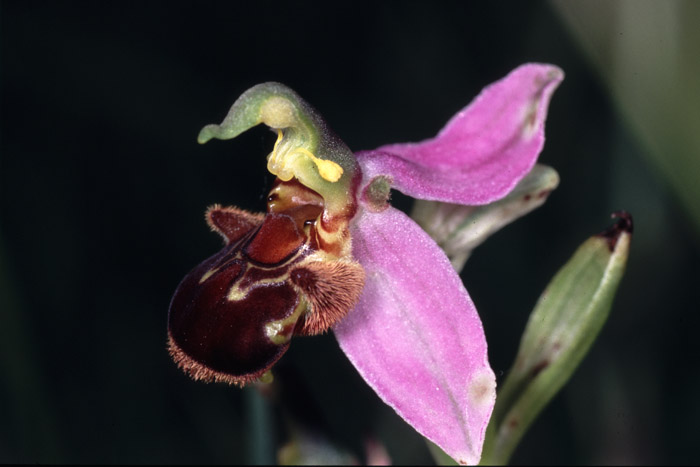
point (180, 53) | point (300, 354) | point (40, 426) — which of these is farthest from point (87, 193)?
point (40, 426)

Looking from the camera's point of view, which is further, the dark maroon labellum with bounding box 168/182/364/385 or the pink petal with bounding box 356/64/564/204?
the pink petal with bounding box 356/64/564/204

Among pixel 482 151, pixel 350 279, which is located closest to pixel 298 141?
pixel 350 279

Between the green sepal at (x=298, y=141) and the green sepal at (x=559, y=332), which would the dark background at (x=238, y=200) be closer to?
the green sepal at (x=559, y=332)

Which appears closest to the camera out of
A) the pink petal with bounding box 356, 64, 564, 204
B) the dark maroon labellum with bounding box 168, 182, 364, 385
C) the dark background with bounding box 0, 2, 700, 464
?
the dark maroon labellum with bounding box 168, 182, 364, 385

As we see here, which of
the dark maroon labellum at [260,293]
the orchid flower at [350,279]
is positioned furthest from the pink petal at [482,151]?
the dark maroon labellum at [260,293]

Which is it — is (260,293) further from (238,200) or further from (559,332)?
(238,200)

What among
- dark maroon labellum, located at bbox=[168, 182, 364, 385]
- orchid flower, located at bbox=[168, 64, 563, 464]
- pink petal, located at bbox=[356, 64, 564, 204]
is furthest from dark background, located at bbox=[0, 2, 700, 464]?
dark maroon labellum, located at bbox=[168, 182, 364, 385]

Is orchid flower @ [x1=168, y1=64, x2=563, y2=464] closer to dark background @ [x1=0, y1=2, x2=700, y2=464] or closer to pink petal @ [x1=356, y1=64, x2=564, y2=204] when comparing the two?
pink petal @ [x1=356, y1=64, x2=564, y2=204]
